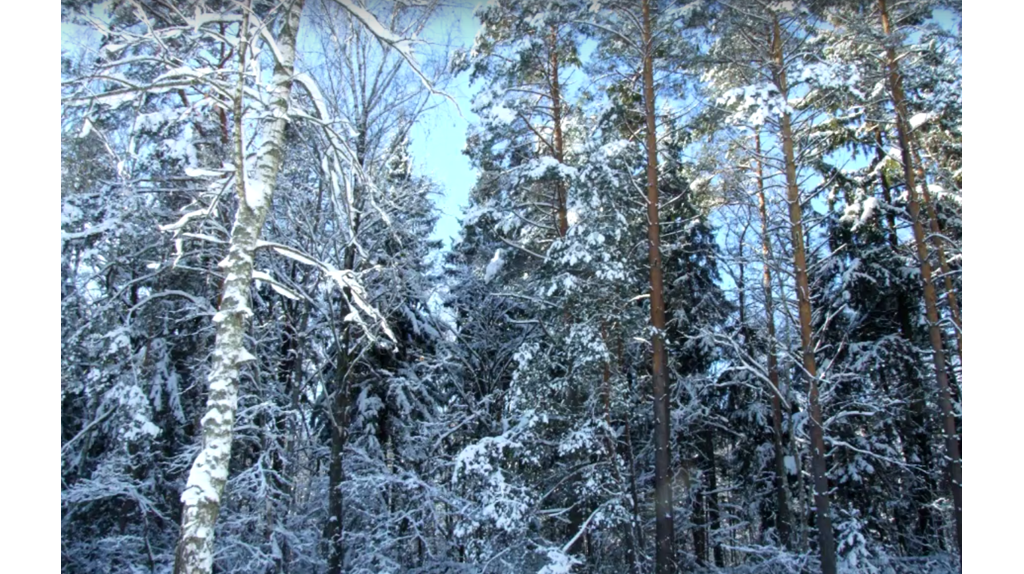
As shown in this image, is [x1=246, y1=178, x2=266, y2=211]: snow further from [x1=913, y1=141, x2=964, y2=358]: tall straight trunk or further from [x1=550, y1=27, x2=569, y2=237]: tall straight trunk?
[x1=913, y1=141, x2=964, y2=358]: tall straight trunk

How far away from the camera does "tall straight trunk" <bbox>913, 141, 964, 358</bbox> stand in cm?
488

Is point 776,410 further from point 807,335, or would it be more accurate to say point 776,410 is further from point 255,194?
point 255,194

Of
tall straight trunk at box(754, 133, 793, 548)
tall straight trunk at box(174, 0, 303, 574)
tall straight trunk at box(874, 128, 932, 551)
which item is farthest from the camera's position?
tall straight trunk at box(874, 128, 932, 551)

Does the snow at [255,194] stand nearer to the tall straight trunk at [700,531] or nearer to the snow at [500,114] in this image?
the snow at [500,114]

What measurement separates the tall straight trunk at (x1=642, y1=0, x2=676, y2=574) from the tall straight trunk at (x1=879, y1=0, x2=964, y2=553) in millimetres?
2311

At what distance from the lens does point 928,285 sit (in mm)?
5484

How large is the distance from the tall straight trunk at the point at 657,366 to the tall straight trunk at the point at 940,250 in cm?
248

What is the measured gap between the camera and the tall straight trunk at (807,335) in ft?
16.4

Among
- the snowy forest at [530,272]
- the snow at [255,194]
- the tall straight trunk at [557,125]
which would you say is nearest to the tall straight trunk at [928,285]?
the snowy forest at [530,272]

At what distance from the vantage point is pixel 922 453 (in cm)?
815

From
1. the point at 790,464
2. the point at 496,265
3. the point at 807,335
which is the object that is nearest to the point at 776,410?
the point at 790,464

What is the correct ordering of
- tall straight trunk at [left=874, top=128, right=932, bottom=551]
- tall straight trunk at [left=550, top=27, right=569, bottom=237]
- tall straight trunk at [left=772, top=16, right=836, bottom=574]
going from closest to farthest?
tall straight trunk at [left=772, top=16, right=836, bottom=574], tall straight trunk at [left=550, top=27, right=569, bottom=237], tall straight trunk at [left=874, top=128, right=932, bottom=551]

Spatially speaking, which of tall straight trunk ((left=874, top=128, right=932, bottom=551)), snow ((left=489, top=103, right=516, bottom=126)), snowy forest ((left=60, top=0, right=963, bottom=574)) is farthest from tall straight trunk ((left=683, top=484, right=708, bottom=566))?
snow ((left=489, top=103, right=516, bottom=126))
